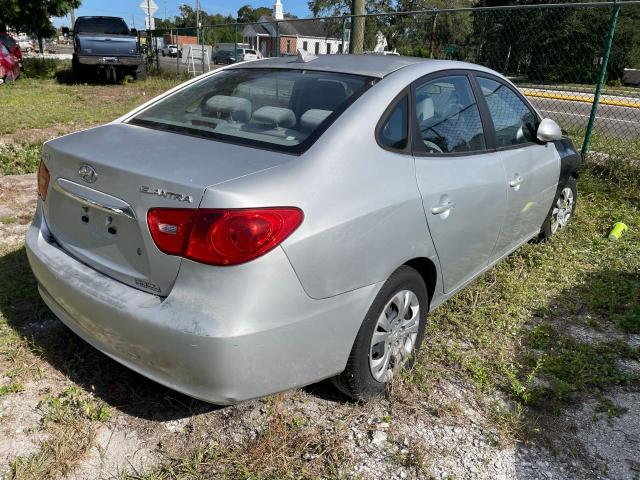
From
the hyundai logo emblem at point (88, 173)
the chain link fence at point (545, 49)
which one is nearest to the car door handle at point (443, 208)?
the hyundai logo emblem at point (88, 173)

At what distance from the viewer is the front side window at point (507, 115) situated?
3396 mm

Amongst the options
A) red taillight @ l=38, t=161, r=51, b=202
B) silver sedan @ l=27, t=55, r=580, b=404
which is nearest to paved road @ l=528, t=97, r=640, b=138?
silver sedan @ l=27, t=55, r=580, b=404

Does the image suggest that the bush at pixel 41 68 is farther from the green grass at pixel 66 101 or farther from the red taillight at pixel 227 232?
the red taillight at pixel 227 232

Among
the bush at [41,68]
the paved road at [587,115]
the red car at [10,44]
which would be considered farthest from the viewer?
the bush at [41,68]

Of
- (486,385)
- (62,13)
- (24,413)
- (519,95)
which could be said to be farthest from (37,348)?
(62,13)

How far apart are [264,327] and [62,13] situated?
19990mm

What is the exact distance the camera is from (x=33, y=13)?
17703 millimetres

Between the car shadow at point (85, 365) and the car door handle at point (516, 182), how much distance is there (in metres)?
→ 2.17

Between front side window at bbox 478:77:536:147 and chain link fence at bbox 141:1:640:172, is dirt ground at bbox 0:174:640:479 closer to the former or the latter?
front side window at bbox 478:77:536:147

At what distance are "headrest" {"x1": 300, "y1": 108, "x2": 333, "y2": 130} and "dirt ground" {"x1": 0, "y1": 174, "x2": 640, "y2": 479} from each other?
1274 millimetres

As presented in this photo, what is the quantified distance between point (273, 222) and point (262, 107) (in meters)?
1.05

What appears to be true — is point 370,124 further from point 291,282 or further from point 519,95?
point 519,95

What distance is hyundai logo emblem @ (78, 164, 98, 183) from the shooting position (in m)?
2.23

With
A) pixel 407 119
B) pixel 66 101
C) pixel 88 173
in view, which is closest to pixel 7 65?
pixel 66 101
